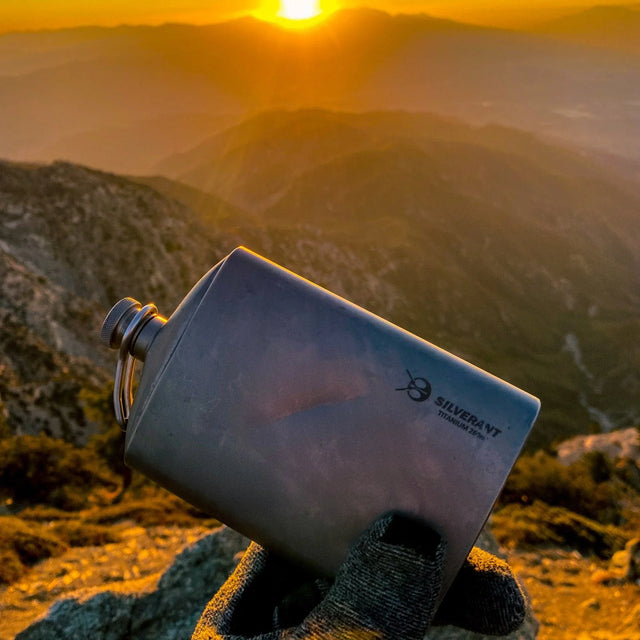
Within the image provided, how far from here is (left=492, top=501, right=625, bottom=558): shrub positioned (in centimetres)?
1016

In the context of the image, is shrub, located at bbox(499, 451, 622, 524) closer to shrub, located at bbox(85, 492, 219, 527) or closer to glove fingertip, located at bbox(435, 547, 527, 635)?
shrub, located at bbox(85, 492, 219, 527)

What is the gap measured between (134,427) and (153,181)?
14341cm

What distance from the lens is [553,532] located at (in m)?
10.6

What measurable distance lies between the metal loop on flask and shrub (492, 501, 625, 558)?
931 centimetres

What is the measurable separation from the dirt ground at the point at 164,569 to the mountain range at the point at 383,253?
2022cm

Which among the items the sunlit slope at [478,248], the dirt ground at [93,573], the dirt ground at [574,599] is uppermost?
the sunlit slope at [478,248]

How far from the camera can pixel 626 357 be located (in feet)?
281

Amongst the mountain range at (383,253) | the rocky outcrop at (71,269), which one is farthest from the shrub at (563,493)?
the mountain range at (383,253)

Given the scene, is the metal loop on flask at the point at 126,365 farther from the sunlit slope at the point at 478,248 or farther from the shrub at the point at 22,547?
the sunlit slope at the point at 478,248

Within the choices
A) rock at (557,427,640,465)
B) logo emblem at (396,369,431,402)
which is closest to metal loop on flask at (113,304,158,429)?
logo emblem at (396,369,431,402)

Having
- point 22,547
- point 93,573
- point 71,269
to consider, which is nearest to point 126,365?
point 93,573

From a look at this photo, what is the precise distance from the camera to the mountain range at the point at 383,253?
134 ft

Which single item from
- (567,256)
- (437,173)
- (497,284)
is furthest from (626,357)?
(437,173)

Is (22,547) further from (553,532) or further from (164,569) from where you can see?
(553,532)
